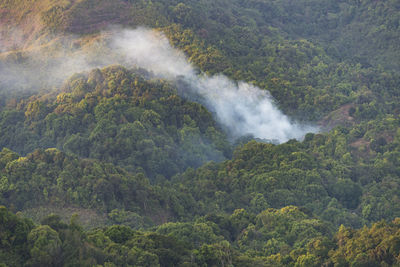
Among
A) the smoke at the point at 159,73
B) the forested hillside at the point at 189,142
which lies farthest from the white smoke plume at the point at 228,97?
the forested hillside at the point at 189,142

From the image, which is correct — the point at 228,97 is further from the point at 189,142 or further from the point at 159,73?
the point at 189,142

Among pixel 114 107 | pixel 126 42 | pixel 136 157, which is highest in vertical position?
pixel 126 42

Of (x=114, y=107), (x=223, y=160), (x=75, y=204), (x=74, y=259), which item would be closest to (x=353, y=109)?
(x=223, y=160)

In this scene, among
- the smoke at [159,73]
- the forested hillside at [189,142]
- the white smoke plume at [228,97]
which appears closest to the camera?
the forested hillside at [189,142]

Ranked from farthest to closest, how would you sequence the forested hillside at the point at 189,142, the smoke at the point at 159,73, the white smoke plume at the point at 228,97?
the smoke at the point at 159,73, the white smoke plume at the point at 228,97, the forested hillside at the point at 189,142

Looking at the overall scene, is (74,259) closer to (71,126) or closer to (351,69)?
(71,126)

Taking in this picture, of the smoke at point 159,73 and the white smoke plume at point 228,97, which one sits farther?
the smoke at point 159,73

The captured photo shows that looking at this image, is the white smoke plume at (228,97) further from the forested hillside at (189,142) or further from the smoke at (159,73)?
the forested hillside at (189,142)

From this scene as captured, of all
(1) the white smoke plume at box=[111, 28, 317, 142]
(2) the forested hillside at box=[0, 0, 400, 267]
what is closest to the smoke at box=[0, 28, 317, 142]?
(1) the white smoke plume at box=[111, 28, 317, 142]
